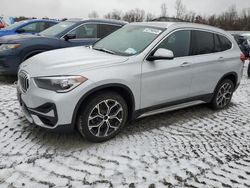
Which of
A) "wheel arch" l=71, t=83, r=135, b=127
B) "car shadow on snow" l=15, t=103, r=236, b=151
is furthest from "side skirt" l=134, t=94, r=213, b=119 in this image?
"car shadow on snow" l=15, t=103, r=236, b=151

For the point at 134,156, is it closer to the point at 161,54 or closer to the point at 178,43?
the point at 161,54

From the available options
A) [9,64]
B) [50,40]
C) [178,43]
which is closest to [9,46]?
[9,64]

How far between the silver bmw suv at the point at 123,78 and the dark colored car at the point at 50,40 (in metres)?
2.32

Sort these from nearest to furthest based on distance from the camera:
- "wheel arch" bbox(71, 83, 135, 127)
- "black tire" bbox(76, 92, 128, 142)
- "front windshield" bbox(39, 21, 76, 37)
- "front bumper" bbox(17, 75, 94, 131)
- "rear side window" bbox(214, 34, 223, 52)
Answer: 1. "front bumper" bbox(17, 75, 94, 131)
2. "wheel arch" bbox(71, 83, 135, 127)
3. "black tire" bbox(76, 92, 128, 142)
4. "rear side window" bbox(214, 34, 223, 52)
5. "front windshield" bbox(39, 21, 76, 37)

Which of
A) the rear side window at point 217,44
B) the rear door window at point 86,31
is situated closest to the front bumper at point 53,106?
the rear side window at point 217,44

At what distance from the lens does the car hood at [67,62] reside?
333cm

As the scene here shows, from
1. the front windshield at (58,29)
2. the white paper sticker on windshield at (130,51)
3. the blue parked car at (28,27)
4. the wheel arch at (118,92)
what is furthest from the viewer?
the blue parked car at (28,27)

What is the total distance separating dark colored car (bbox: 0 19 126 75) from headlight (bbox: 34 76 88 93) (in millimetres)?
3263

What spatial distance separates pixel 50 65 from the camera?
345 cm

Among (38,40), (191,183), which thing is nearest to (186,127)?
(191,183)

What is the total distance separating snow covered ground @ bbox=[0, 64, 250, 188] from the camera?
290 cm

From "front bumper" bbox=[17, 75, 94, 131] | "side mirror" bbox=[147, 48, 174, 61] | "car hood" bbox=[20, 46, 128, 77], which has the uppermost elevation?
"side mirror" bbox=[147, 48, 174, 61]

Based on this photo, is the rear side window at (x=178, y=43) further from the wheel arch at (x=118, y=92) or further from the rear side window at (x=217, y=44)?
the wheel arch at (x=118, y=92)

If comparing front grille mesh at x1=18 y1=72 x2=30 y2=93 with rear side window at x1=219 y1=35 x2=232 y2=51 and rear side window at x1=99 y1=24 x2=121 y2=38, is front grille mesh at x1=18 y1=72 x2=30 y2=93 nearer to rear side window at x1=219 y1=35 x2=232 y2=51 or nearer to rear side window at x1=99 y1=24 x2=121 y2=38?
rear side window at x1=219 y1=35 x2=232 y2=51
